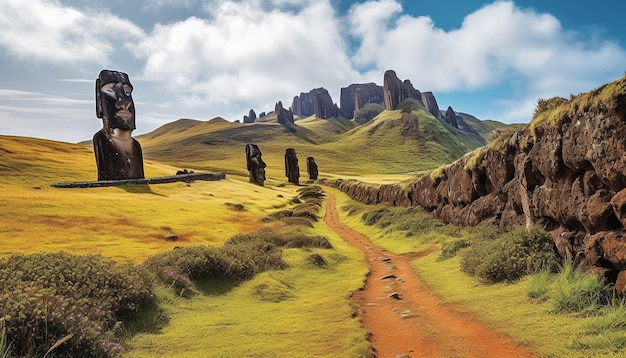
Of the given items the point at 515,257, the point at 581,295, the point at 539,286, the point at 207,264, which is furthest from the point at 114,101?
the point at 581,295

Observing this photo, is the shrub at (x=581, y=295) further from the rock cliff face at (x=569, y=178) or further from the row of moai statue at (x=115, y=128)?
the row of moai statue at (x=115, y=128)

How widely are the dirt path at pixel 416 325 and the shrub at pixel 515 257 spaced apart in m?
1.55

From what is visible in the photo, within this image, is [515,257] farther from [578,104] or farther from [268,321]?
[268,321]

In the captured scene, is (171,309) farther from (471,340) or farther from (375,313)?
(471,340)

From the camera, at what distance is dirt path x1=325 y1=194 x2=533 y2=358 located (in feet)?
20.9

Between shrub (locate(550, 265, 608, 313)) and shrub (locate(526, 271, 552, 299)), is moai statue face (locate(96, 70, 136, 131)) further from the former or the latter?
shrub (locate(550, 265, 608, 313))

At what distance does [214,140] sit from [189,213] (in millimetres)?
168470

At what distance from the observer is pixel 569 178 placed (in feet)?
32.6

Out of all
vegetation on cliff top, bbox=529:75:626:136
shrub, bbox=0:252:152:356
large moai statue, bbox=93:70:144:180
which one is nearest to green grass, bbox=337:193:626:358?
vegetation on cliff top, bbox=529:75:626:136

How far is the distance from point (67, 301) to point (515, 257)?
9.30 meters

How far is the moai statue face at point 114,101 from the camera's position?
38531 mm

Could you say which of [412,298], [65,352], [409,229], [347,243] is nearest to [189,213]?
[347,243]

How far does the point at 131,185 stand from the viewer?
38.7 m

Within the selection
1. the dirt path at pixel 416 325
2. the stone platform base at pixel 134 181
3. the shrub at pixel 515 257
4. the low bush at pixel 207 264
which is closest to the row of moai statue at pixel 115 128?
the stone platform base at pixel 134 181
